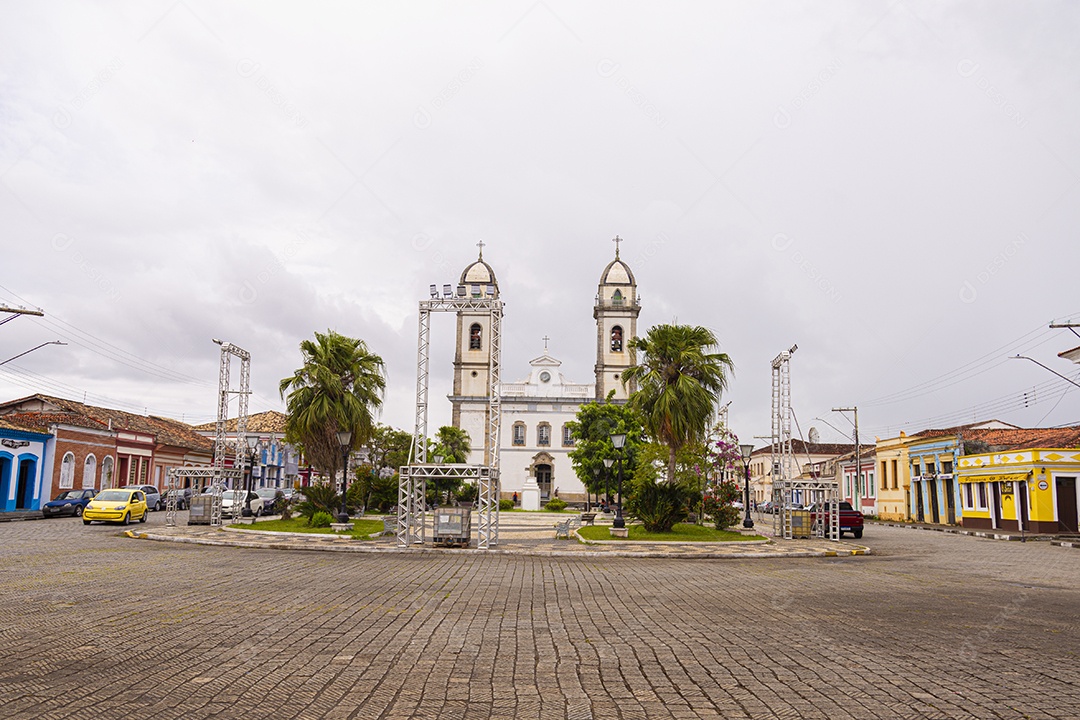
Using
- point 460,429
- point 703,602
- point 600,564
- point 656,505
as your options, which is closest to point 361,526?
point 656,505

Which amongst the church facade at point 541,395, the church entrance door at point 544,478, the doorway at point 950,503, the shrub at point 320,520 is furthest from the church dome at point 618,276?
the shrub at point 320,520

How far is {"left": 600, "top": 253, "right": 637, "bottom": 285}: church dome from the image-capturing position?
2857 inches

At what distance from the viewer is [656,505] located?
26516 millimetres

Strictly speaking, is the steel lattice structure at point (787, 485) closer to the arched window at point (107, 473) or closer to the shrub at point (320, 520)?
the shrub at point (320, 520)

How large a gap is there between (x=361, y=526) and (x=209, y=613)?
1862 cm

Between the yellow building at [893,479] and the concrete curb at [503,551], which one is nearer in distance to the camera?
the concrete curb at [503,551]

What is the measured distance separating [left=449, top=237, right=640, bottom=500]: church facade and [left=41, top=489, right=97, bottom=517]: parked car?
3700 cm

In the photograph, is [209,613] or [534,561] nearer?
[209,613]

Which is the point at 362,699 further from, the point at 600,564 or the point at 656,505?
the point at 656,505

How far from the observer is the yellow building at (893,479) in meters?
48.7

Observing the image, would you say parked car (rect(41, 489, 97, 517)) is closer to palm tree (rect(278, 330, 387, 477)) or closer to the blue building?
the blue building

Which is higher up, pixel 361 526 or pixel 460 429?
pixel 460 429

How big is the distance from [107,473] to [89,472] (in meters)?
2.22

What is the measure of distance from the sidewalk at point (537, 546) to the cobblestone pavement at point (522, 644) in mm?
5706
